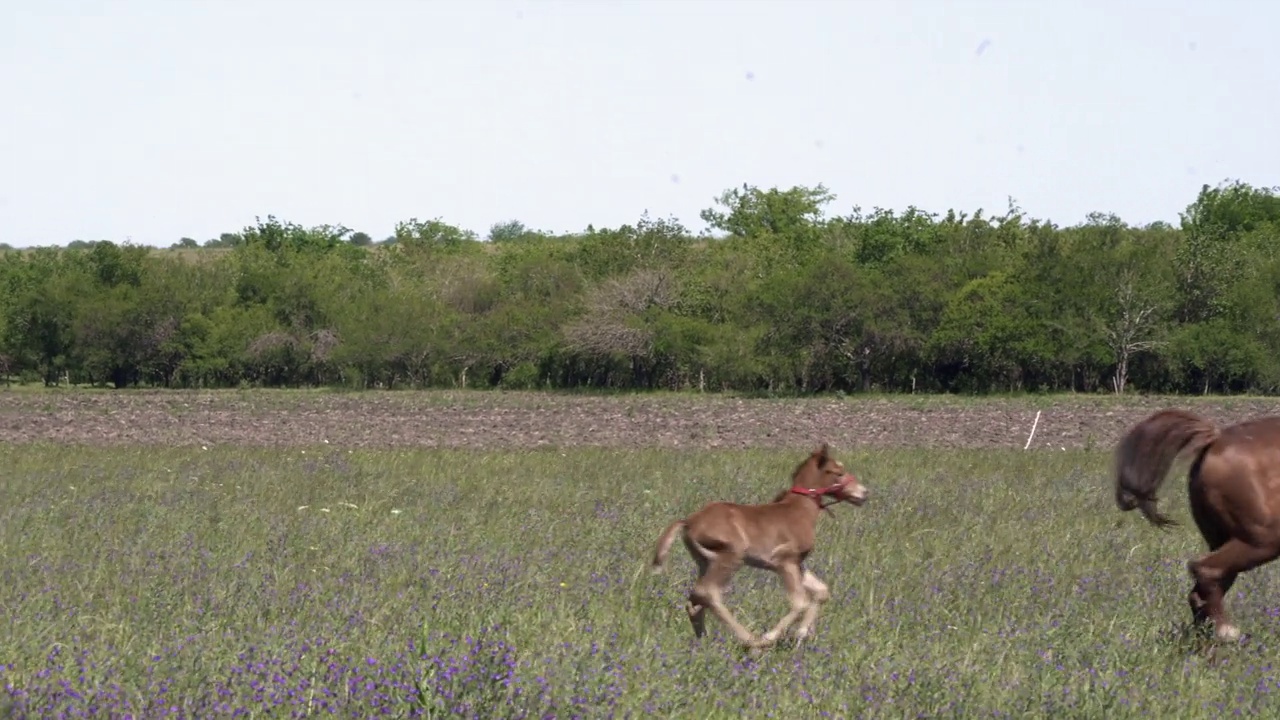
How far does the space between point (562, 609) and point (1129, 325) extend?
57.3 m

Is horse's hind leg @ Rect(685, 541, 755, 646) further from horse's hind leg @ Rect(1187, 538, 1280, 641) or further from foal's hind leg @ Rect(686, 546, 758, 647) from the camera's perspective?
horse's hind leg @ Rect(1187, 538, 1280, 641)

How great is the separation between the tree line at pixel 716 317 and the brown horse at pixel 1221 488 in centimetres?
5412

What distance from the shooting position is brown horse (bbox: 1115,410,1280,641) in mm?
8289

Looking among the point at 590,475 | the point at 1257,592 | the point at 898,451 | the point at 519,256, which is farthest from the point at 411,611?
the point at 519,256

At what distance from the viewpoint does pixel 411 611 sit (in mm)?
8367

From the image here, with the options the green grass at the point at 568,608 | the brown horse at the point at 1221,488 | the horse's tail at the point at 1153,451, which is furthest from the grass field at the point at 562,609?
the horse's tail at the point at 1153,451

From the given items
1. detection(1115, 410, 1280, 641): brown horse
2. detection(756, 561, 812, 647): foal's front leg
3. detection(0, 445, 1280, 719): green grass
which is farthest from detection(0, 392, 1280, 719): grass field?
detection(1115, 410, 1280, 641): brown horse

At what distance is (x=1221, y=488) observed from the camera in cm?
842

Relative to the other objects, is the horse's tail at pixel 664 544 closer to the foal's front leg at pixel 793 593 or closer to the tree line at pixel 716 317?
the foal's front leg at pixel 793 593

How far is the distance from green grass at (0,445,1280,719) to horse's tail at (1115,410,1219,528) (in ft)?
2.48

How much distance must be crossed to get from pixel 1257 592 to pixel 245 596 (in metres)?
6.58

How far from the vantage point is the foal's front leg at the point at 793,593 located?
7.92 m

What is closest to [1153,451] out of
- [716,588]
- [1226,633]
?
[1226,633]

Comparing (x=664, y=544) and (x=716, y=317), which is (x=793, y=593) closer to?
(x=664, y=544)
